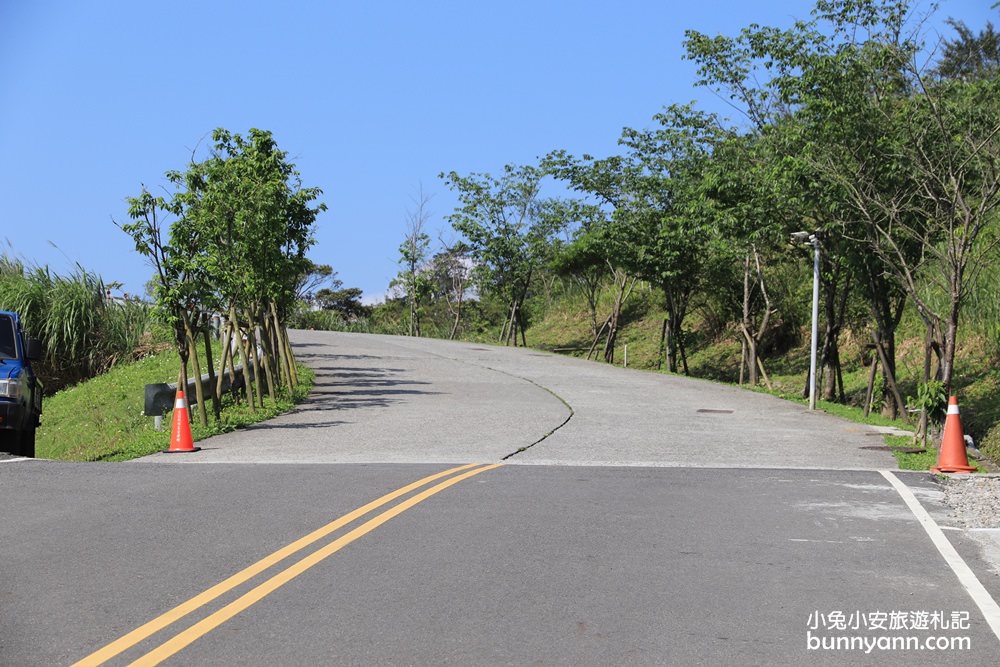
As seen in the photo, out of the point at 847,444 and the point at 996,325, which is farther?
the point at 996,325

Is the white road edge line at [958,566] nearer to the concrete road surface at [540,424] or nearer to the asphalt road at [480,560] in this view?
the asphalt road at [480,560]

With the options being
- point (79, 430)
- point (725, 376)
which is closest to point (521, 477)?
point (79, 430)

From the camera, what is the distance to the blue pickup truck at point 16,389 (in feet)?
43.1

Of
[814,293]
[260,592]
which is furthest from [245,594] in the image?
[814,293]

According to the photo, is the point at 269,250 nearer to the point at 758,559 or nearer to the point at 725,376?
the point at 758,559

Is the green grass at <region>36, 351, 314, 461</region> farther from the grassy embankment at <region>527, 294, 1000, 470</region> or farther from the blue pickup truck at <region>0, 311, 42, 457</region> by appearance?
the grassy embankment at <region>527, 294, 1000, 470</region>

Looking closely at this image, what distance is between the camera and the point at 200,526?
26.2 ft

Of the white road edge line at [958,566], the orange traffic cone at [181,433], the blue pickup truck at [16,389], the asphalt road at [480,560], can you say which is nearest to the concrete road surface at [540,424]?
the asphalt road at [480,560]

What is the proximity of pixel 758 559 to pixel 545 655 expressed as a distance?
2.65 m

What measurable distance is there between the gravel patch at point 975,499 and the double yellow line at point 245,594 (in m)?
4.74

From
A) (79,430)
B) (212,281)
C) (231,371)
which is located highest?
(212,281)

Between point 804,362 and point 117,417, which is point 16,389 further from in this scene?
point 804,362

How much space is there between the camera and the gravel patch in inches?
348

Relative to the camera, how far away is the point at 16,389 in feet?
43.7
